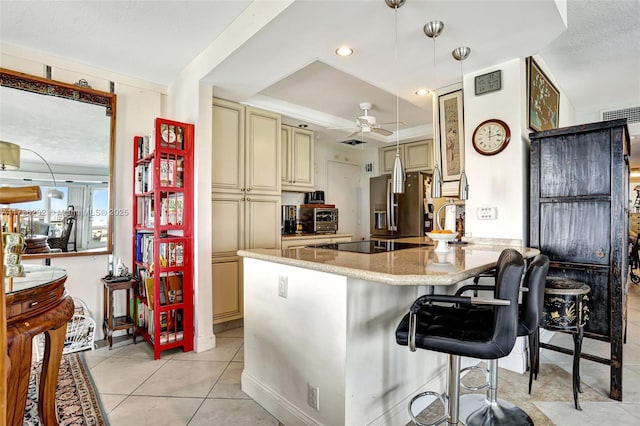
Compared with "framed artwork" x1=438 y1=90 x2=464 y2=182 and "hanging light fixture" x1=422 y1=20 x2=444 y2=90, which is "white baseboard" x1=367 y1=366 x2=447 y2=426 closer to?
"framed artwork" x1=438 y1=90 x2=464 y2=182

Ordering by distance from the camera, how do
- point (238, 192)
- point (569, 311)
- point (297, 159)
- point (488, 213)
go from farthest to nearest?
point (297, 159)
point (238, 192)
point (488, 213)
point (569, 311)

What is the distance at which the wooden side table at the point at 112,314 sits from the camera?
2.77 metres

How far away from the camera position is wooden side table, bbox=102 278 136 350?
2.77m

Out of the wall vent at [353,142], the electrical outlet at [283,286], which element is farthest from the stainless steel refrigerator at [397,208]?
the electrical outlet at [283,286]

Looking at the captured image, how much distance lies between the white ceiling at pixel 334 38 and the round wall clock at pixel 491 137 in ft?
1.57

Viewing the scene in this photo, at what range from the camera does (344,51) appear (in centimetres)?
235

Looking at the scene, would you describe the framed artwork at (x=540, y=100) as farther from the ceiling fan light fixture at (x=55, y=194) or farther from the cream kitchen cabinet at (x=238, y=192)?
the ceiling fan light fixture at (x=55, y=194)

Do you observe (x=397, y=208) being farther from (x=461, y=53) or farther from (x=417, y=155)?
(x=461, y=53)

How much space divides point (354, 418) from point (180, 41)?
2811 mm

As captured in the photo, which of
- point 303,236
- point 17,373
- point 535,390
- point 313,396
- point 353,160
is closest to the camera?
point 17,373

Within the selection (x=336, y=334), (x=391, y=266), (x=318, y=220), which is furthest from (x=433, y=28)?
(x=318, y=220)

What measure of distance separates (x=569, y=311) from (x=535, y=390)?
58 centimetres

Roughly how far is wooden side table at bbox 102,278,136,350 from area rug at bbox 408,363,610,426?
7.98 feet

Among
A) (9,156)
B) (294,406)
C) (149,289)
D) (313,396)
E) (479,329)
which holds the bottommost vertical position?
(294,406)
